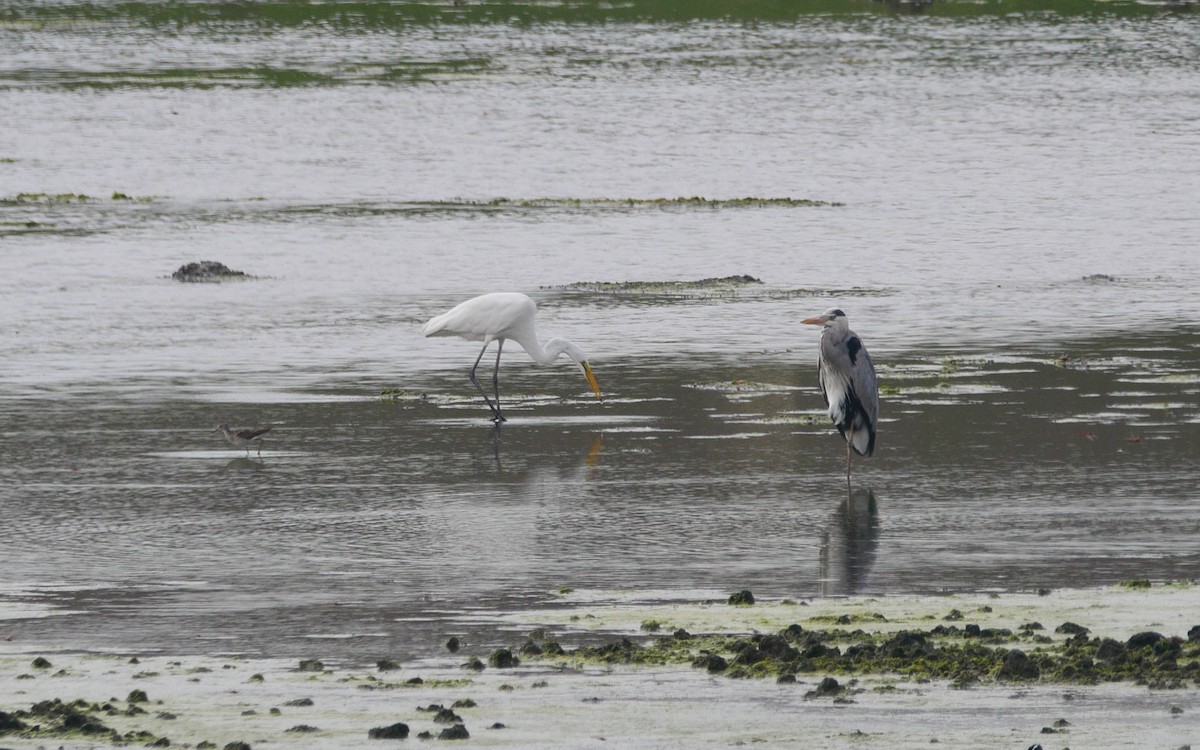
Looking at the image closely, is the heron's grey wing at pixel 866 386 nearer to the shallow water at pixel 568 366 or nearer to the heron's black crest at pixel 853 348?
the heron's black crest at pixel 853 348

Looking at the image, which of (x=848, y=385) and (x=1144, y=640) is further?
(x=848, y=385)

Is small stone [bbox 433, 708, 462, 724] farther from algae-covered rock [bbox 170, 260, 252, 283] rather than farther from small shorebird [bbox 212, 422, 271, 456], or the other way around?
algae-covered rock [bbox 170, 260, 252, 283]

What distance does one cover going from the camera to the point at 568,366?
58.6ft

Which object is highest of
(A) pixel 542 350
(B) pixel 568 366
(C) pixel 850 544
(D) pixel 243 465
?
(C) pixel 850 544

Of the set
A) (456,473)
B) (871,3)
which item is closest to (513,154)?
(456,473)

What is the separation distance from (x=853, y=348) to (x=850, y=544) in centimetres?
288

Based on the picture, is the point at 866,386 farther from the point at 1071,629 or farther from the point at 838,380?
the point at 1071,629

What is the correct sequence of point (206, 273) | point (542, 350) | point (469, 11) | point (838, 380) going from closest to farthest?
1. point (838, 380)
2. point (542, 350)
3. point (206, 273)
4. point (469, 11)

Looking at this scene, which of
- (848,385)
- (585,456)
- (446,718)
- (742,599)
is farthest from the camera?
(585,456)

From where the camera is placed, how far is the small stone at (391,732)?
692cm

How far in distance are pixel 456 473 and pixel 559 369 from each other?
4.93m

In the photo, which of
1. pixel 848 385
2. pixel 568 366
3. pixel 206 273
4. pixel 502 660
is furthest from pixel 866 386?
pixel 206 273

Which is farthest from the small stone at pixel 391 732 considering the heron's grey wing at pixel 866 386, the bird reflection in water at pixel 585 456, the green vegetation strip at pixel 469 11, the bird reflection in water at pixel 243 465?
the green vegetation strip at pixel 469 11

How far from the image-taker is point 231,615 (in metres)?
9.09
